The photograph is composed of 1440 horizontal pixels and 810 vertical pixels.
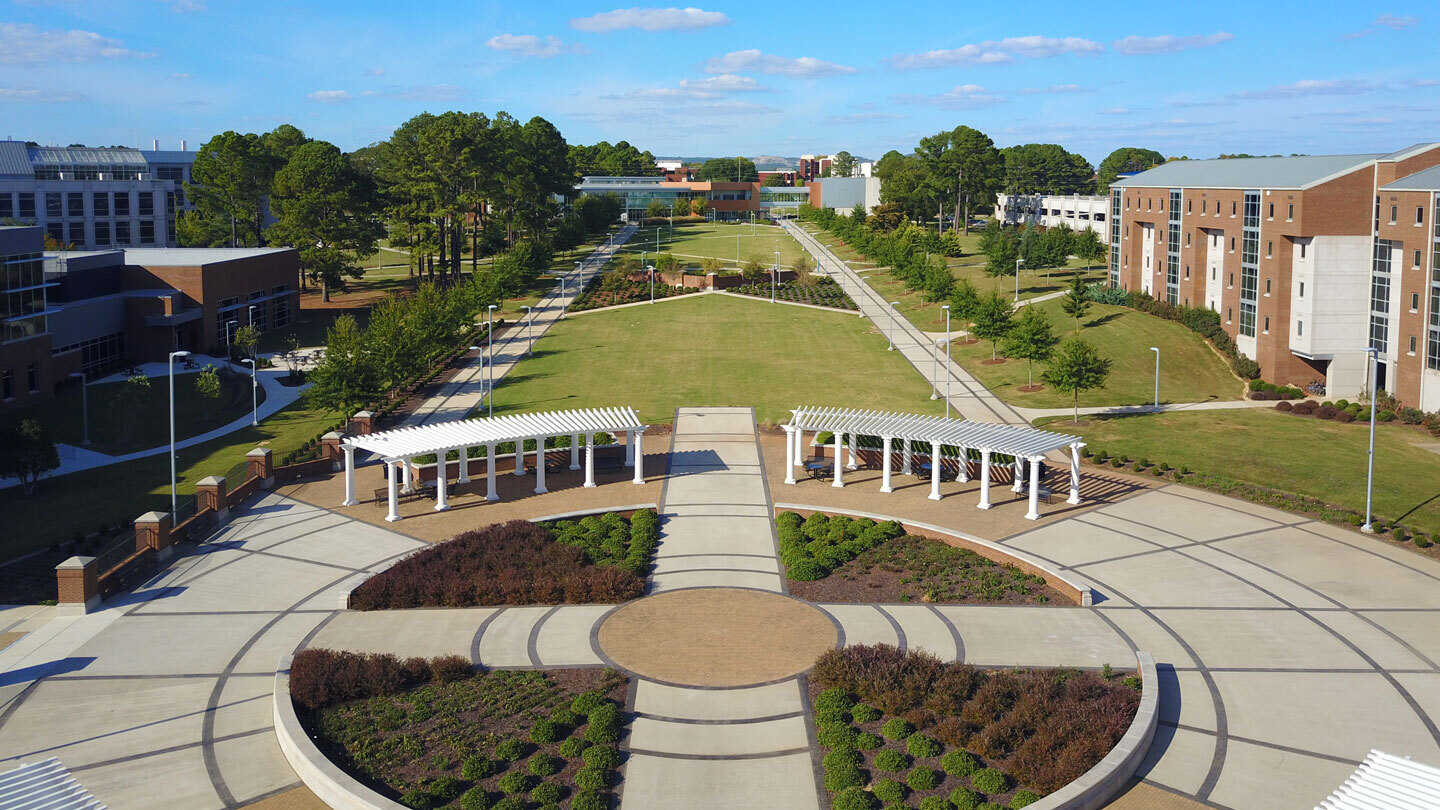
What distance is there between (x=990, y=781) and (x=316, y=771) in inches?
476

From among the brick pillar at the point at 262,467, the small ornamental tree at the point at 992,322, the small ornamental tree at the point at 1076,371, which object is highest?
the small ornamental tree at the point at 992,322

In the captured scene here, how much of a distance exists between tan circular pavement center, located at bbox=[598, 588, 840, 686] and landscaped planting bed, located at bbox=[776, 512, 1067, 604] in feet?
5.87

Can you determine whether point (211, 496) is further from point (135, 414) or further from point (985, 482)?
point (985, 482)

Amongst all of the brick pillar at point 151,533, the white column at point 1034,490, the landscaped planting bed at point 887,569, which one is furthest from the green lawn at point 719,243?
the brick pillar at point 151,533

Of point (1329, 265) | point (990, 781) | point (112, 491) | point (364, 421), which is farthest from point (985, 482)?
point (1329, 265)

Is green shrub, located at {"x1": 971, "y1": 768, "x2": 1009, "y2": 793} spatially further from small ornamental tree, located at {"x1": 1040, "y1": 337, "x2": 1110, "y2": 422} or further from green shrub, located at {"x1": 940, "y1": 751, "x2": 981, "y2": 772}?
small ornamental tree, located at {"x1": 1040, "y1": 337, "x2": 1110, "y2": 422}

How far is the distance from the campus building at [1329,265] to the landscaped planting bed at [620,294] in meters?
43.7

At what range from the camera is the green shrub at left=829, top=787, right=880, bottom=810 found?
19172 mm

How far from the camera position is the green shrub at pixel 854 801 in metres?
19.2

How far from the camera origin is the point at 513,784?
19.9 meters

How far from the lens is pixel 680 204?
183 m

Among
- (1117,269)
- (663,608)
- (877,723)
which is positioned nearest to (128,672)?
(663,608)

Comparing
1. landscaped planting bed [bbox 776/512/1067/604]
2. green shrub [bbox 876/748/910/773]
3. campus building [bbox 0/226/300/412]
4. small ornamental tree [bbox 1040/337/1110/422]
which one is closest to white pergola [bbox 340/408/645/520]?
landscaped planting bed [bbox 776/512/1067/604]

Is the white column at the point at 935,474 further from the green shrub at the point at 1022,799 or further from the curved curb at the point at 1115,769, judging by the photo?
the green shrub at the point at 1022,799
